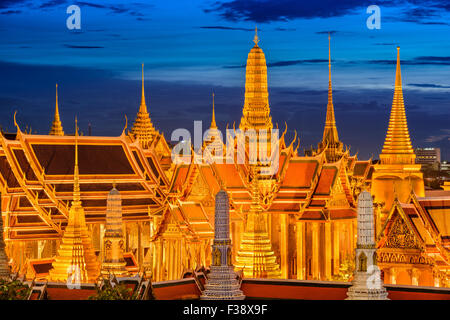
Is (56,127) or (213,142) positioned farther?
(56,127)

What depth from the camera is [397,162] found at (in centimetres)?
4591

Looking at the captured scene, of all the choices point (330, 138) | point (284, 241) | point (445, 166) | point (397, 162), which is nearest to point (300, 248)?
point (284, 241)

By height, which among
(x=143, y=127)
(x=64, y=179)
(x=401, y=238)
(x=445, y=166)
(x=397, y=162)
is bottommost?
(x=401, y=238)

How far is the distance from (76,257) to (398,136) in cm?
1528

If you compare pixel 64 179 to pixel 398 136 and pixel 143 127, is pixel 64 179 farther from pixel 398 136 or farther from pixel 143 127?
pixel 143 127

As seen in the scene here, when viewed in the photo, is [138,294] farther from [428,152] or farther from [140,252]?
[428,152]

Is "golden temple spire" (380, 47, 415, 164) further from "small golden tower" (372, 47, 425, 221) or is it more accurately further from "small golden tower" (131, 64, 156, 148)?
"small golden tower" (131, 64, 156, 148)

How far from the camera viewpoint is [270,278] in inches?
1312

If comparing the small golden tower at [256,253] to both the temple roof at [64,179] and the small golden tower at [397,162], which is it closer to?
the temple roof at [64,179]

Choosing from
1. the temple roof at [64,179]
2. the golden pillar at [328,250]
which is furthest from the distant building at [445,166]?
the golden pillar at [328,250]

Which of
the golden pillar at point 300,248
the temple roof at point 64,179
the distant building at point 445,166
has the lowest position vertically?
the golden pillar at point 300,248

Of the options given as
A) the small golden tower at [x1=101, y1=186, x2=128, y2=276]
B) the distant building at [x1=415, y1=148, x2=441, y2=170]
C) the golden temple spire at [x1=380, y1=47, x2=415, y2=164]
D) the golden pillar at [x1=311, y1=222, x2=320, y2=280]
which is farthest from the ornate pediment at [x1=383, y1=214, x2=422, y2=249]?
the distant building at [x1=415, y1=148, x2=441, y2=170]

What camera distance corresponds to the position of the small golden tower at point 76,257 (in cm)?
3478
